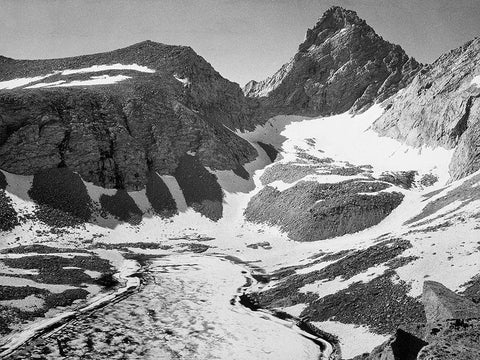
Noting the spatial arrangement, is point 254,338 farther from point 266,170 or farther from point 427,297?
point 266,170

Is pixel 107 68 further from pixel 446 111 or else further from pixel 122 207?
pixel 446 111

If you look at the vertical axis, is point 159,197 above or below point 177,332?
above

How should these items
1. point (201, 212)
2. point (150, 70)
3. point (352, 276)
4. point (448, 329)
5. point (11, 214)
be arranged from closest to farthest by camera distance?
point (448, 329), point (352, 276), point (11, 214), point (201, 212), point (150, 70)

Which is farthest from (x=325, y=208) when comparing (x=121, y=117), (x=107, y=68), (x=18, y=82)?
(x=18, y=82)

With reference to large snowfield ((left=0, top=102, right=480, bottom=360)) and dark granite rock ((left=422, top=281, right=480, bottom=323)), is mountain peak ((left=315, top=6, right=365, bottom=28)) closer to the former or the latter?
large snowfield ((left=0, top=102, right=480, bottom=360))

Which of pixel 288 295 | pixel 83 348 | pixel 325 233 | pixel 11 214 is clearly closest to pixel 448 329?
pixel 83 348

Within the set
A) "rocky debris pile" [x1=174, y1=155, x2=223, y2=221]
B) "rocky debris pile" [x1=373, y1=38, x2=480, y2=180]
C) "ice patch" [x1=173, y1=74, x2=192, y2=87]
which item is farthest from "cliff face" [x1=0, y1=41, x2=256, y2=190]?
"rocky debris pile" [x1=373, y1=38, x2=480, y2=180]
